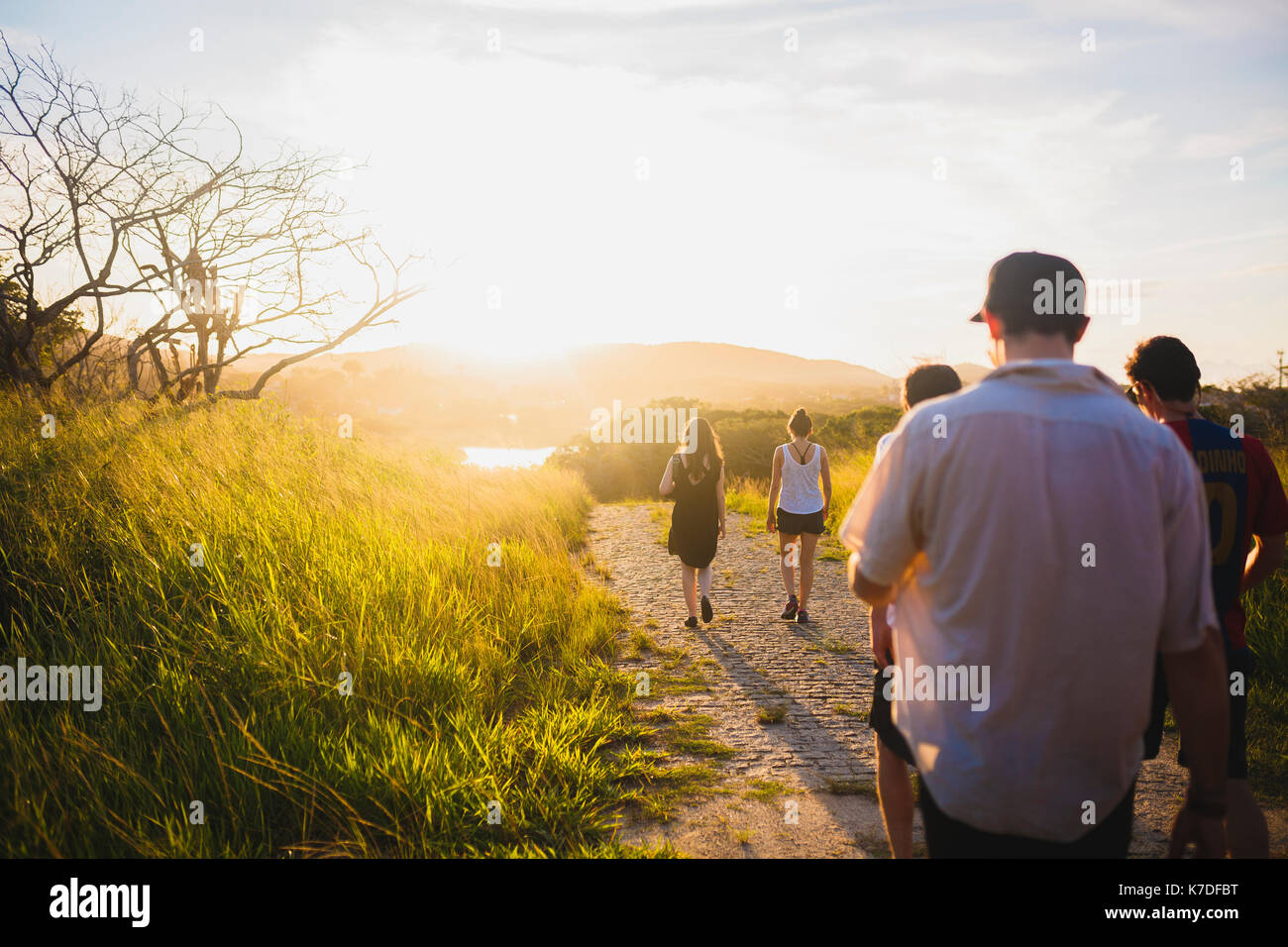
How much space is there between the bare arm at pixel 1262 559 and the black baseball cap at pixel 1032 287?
1.97 meters

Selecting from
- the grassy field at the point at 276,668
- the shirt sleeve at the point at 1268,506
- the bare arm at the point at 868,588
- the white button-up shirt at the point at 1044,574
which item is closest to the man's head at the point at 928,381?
the shirt sleeve at the point at 1268,506

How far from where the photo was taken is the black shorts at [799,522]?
682 centimetres

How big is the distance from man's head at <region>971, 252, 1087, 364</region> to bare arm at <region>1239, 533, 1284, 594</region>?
6.45 feet

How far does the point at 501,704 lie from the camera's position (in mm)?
4285

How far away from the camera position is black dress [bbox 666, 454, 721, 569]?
22.3 feet

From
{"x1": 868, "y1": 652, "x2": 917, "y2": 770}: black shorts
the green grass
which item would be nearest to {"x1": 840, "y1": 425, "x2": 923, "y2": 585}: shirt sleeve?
{"x1": 868, "y1": 652, "x2": 917, "y2": 770}: black shorts

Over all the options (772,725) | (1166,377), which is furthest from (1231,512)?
(772,725)

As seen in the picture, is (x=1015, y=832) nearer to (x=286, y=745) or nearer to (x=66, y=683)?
(x=286, y=745)

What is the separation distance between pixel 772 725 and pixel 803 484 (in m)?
3.07

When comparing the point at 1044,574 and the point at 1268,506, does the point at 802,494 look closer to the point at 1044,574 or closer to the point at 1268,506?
the point at 1268,506

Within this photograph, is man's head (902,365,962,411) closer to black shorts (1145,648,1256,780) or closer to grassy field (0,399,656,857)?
black shorts (1145,648,1256,780)

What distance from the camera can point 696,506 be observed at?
6.91 m
